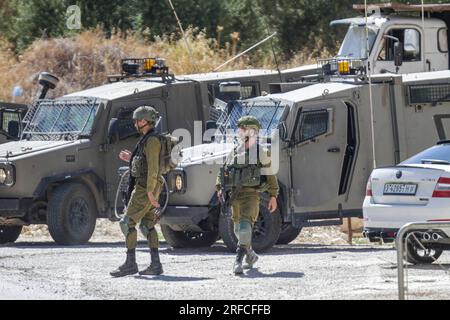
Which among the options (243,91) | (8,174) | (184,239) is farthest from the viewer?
(243,91)

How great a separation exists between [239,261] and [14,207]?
189 inches

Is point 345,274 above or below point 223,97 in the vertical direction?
below

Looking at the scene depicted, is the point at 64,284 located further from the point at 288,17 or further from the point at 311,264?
the point at 288,17

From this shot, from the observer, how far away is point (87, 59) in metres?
28.4

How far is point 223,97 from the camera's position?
1906 cm

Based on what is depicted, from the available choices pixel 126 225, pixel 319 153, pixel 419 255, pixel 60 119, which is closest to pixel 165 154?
pixel 126 225

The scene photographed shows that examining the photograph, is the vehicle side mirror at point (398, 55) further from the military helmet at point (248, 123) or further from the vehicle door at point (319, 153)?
the military helmet at point (248, 123)

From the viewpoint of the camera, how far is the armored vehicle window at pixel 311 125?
1655cm

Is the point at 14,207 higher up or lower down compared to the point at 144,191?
lower down

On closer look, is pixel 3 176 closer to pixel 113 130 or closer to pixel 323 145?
pixel 113 130

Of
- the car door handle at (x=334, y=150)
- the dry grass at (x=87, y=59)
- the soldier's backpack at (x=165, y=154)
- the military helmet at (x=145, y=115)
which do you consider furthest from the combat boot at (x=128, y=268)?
the dry grass at (x=87, y=59)

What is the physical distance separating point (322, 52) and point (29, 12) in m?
7.48

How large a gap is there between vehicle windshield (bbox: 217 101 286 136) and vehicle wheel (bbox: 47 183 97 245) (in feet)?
7.19
